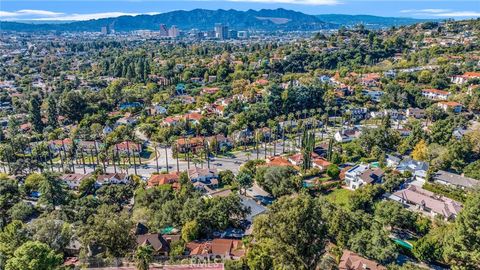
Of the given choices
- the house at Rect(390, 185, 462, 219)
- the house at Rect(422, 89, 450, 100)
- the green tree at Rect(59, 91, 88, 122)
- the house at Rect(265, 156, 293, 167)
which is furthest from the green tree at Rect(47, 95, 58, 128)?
the house at Rect(422, 89, 450, 100)

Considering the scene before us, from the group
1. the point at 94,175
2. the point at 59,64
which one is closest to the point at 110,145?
the point at 94,175

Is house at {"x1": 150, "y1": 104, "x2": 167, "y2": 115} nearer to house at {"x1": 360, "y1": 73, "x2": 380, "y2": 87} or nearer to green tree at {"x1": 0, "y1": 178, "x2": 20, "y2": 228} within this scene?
green tree at {"x1": 0, "y1": 178, "x2": 20, "y2": 228}

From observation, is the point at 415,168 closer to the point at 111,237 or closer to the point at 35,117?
the point at 111,237

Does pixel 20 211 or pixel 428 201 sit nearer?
pixel 20 211

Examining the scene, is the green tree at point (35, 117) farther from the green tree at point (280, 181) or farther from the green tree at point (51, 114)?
the green tree at point (280, 181)

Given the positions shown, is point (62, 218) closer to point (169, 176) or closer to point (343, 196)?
point (169, 176)

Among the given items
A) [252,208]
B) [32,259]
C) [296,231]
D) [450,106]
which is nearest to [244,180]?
[252,208]
